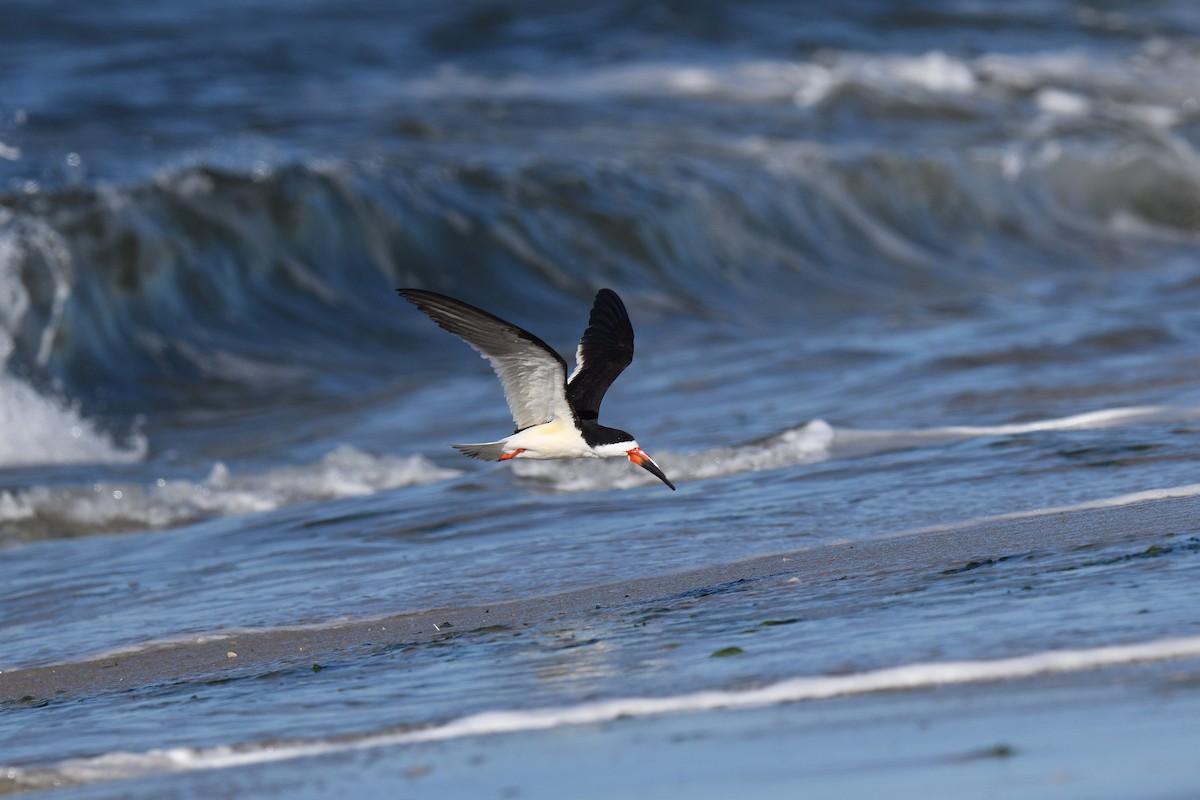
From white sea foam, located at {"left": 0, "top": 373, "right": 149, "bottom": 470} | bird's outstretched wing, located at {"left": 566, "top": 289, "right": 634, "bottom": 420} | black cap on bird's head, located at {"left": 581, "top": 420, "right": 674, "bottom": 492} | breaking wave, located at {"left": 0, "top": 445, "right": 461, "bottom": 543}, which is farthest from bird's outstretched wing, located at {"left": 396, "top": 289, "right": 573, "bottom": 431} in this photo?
white sea foam, located at {"left": 0, "top": 373, "right": 149, "bottom": 470}

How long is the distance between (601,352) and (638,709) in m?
2.48

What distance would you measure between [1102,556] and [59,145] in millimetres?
10872

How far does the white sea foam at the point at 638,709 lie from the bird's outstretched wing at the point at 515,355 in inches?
60.4

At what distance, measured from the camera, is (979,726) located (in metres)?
3.34

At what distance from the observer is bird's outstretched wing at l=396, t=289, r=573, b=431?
5075mm

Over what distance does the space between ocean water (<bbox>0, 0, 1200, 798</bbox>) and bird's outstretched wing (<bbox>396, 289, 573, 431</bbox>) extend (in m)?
0.56

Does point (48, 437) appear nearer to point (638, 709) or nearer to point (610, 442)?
point (610, 442)

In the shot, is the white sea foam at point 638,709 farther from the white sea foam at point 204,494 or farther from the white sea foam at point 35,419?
the white sea foam at point 35,419

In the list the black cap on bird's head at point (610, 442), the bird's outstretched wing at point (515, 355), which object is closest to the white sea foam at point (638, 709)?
the bird's outstretched wing at point (515, 355)

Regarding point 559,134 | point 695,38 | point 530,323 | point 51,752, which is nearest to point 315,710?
A: point 51,752

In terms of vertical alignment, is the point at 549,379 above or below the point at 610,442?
above

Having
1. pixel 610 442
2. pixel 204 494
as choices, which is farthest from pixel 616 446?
pixel 204 494

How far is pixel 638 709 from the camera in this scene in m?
3.71

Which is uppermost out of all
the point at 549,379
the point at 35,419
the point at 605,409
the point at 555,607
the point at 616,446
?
the point at 549,379
